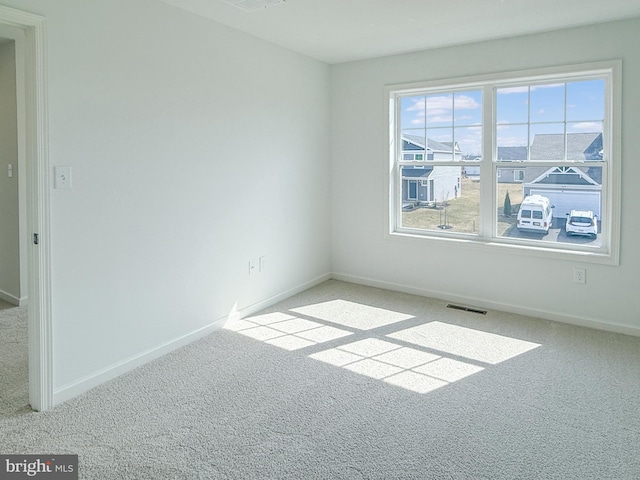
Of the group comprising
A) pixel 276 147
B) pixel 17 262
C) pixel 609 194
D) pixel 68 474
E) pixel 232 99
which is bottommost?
pixel 68 474

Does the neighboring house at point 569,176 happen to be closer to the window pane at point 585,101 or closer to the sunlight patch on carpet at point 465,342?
the window pane at point 585,101

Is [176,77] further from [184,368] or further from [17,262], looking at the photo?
[17,262]

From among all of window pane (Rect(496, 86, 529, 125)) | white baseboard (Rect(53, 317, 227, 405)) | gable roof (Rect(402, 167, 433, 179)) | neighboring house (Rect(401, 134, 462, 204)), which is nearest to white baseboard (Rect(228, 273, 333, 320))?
white baseboard (Rect(53, 317, 227, 405))

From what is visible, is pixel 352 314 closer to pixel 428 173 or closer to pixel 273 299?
pixel 273 299

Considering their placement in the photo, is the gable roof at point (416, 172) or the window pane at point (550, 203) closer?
the window pane at point (550, 203)

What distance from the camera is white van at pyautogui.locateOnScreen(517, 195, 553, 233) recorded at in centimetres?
418

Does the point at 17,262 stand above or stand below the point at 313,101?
below

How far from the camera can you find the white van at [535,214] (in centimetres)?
418

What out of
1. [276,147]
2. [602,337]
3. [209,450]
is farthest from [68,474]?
[602,337]

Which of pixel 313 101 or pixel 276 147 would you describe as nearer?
pixel 276 147

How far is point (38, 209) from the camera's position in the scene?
2.55 meters

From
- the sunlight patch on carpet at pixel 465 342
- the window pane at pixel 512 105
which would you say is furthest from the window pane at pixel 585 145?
the sunlight patch on carpet at pixel 465 342

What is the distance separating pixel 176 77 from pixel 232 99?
0.59 m

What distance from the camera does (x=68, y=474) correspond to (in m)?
2.11
